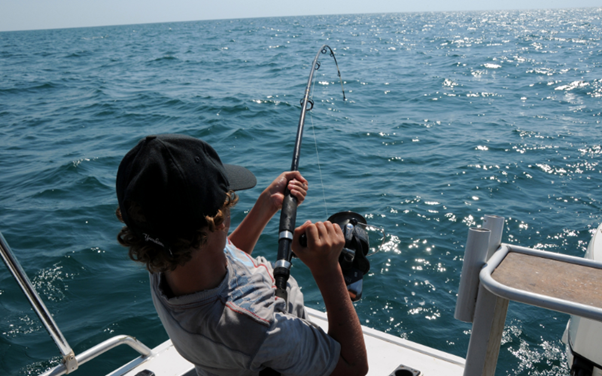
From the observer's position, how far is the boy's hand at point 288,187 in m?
1.95

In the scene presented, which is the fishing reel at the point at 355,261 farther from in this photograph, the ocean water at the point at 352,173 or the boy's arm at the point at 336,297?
the boy's arm at the point at 336,297

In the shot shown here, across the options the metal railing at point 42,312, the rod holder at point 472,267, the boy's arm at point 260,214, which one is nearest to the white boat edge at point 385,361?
the metal railing at point 42,312

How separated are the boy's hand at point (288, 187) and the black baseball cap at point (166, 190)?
2.35ft

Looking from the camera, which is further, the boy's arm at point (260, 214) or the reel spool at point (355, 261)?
the boy's arm at point (260, 214)

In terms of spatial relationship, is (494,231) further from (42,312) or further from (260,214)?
(42,312)

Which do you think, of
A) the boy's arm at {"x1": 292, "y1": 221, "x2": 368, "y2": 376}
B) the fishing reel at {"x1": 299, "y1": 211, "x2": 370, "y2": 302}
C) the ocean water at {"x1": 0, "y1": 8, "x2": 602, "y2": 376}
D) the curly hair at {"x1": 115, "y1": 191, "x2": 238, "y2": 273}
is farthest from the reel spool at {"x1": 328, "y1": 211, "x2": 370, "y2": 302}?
the curly hair at {"x1": 115, "y1": 191, "x2": 238, "y2": 273}

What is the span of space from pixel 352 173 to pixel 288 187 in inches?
203

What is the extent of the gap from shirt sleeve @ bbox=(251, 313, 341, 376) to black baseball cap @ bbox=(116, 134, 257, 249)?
350 millimetres

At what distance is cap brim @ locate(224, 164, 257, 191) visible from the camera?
1509 millimetres

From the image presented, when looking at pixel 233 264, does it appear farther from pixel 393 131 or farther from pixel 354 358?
pixel 393 131

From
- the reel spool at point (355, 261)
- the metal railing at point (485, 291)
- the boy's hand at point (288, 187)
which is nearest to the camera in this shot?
the metal railing at point (485, 291)

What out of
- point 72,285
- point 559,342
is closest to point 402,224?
point 559,342

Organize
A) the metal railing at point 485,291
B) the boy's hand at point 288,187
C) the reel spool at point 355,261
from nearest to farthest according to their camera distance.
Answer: the metal railing at point 485,291 < the reel spool at point 355,261 < the boy's hand at point 288,187

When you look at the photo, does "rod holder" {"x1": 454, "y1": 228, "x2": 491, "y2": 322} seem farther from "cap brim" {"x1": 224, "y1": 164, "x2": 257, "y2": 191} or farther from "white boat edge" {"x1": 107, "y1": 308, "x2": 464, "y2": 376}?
"white boat edge" {"x1": 107, "y1": 308, "x2": 464, "y2": 376}
